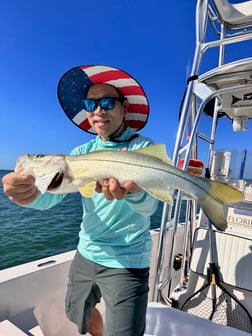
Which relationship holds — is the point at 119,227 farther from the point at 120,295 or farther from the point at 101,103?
the point at 101,103

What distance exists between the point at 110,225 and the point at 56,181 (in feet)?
1.47

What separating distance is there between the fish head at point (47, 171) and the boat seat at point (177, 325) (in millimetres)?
1337

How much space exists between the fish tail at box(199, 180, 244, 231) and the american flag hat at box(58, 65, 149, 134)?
3.26 feet

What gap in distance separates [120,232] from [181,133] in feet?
4.02

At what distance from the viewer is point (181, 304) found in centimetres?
256

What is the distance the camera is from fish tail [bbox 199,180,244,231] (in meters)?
1.21

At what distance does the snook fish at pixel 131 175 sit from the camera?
1.22m

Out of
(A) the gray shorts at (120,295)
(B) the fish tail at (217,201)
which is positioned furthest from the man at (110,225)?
(B) the fish tail at (217,201)

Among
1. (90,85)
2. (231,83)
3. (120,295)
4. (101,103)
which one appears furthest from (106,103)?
(231,83)

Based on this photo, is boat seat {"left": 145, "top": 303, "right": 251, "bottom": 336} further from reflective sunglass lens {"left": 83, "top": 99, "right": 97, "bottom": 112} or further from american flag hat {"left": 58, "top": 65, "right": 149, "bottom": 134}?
reflective sunglass lens {"left": 83, "top": 99, "right": 97, "bottom": 112}

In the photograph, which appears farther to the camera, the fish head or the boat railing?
the boat railing

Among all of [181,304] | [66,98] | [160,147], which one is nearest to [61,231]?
[181,304]

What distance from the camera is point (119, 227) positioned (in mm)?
1521

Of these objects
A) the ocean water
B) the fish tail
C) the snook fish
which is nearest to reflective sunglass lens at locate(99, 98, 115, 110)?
the snook fish
